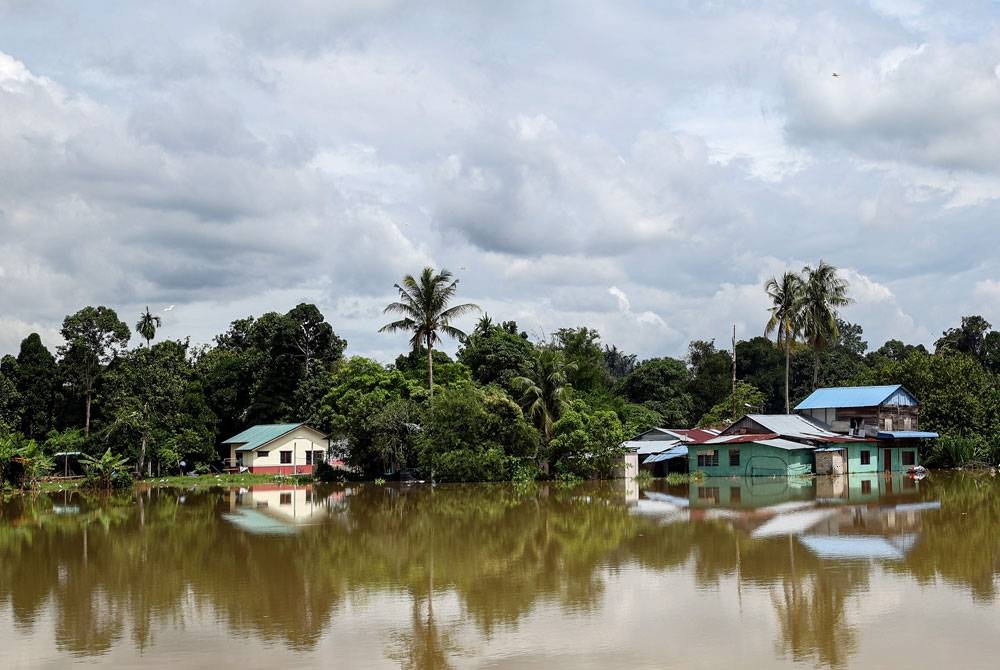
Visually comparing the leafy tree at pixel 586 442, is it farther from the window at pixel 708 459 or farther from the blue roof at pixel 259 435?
the blue roof at pixel 259 435

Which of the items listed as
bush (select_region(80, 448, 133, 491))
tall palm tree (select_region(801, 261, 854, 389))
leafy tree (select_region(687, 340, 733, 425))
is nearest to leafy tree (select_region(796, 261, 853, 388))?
tall palm tree (select_region(801, 261, 854, 389))

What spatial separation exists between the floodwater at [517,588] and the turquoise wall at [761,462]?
14318mm

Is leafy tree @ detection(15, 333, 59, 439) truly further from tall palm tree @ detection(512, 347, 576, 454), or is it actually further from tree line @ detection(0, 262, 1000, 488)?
tall palm tree @ detection(512, 347, 576, 454)

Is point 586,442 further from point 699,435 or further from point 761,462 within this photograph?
point 699,435

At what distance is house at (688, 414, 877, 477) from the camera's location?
141ft

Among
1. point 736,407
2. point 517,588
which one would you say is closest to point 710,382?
point 736,407

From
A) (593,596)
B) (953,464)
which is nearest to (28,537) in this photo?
(593,596)

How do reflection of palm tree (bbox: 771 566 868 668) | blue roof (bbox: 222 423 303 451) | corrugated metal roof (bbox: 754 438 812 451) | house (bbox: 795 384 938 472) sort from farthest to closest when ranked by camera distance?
blue roof (bbox: 222 423 303 451) < house (bbox: 795 384 938 472) < corrugated metal roof (bbox: 754 438 812 451) < reflection of palm tree (bbox: 771 566 868 668)

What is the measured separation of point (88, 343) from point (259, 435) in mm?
11293

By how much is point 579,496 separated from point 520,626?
2190cm

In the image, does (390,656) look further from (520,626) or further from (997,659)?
(997,659)

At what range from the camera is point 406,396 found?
155ft

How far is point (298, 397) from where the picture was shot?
184 feet

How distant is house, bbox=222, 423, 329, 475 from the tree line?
118cm
